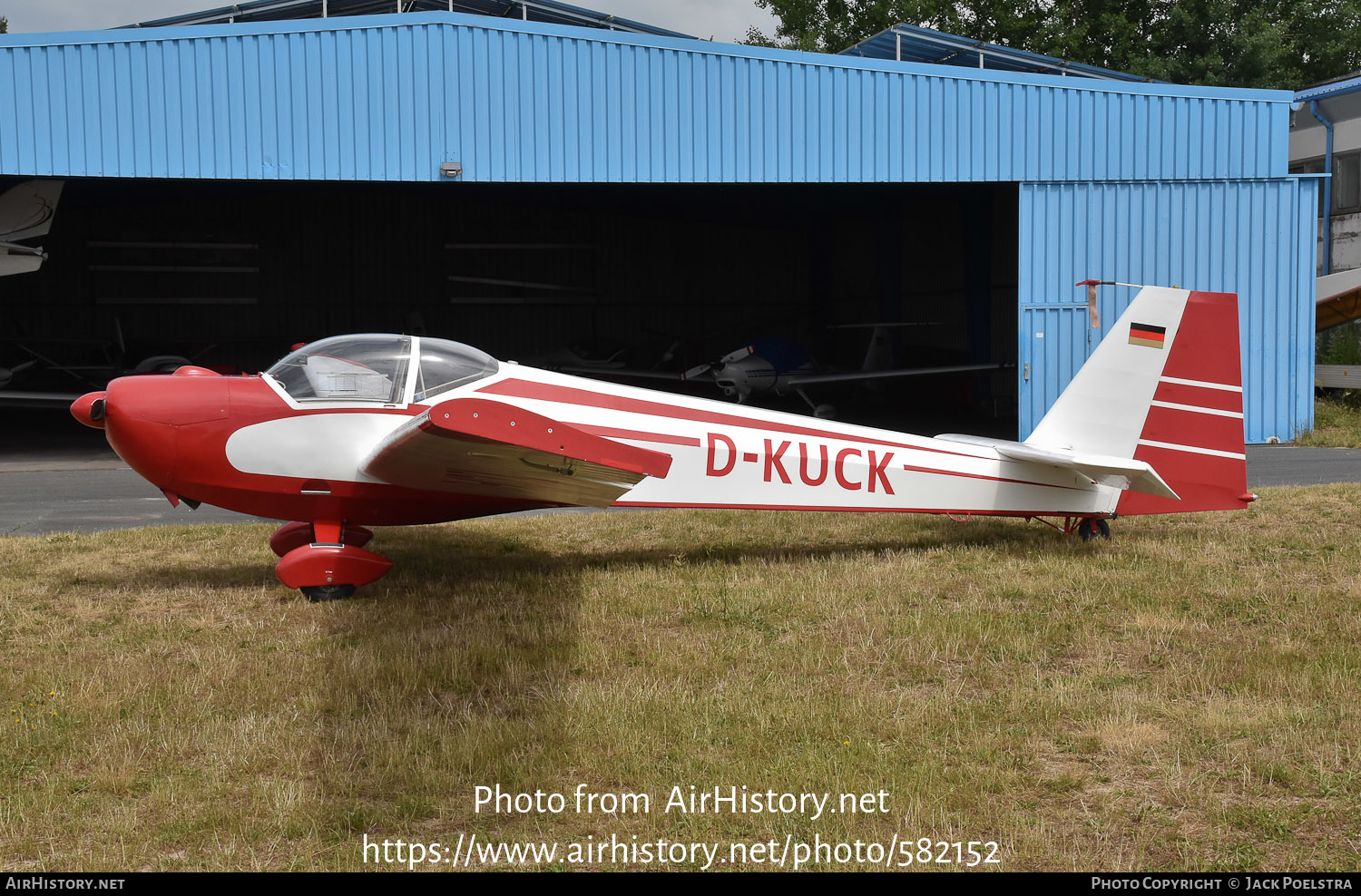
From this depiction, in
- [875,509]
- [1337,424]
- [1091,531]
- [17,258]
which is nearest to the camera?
[875,509]

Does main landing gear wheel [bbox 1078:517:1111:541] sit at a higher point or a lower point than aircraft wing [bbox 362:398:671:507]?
lower

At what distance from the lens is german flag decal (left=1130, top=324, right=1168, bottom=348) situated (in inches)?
305

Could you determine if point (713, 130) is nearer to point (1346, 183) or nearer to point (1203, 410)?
point (1203, 410)

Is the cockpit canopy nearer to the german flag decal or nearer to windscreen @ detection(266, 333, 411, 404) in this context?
windscreen @ detection(266, 333, 411, 404)

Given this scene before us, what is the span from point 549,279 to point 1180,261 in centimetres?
1809

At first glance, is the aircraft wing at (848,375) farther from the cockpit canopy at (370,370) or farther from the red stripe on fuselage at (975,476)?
the cockpit canopy at (370,370)

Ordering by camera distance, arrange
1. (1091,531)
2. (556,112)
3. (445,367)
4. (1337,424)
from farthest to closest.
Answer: (1337,424) < (556,112) < (1091,531) < (445,367)

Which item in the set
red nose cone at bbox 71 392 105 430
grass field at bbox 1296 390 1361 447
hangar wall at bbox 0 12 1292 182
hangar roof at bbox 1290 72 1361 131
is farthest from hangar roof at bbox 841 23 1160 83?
red nose cone at bbox 71 392 105 430

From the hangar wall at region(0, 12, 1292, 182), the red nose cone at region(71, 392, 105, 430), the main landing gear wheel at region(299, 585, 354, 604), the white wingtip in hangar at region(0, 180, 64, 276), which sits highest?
the hangar wall at region(0, 12, 1292, 182)

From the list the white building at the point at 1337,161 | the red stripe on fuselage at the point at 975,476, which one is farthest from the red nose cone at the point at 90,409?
the white building at the point at 1337,161

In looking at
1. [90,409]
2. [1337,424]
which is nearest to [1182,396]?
[90,409]

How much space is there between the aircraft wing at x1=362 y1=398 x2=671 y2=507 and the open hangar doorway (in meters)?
17.9

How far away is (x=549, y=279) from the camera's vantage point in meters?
Result: 30.0
